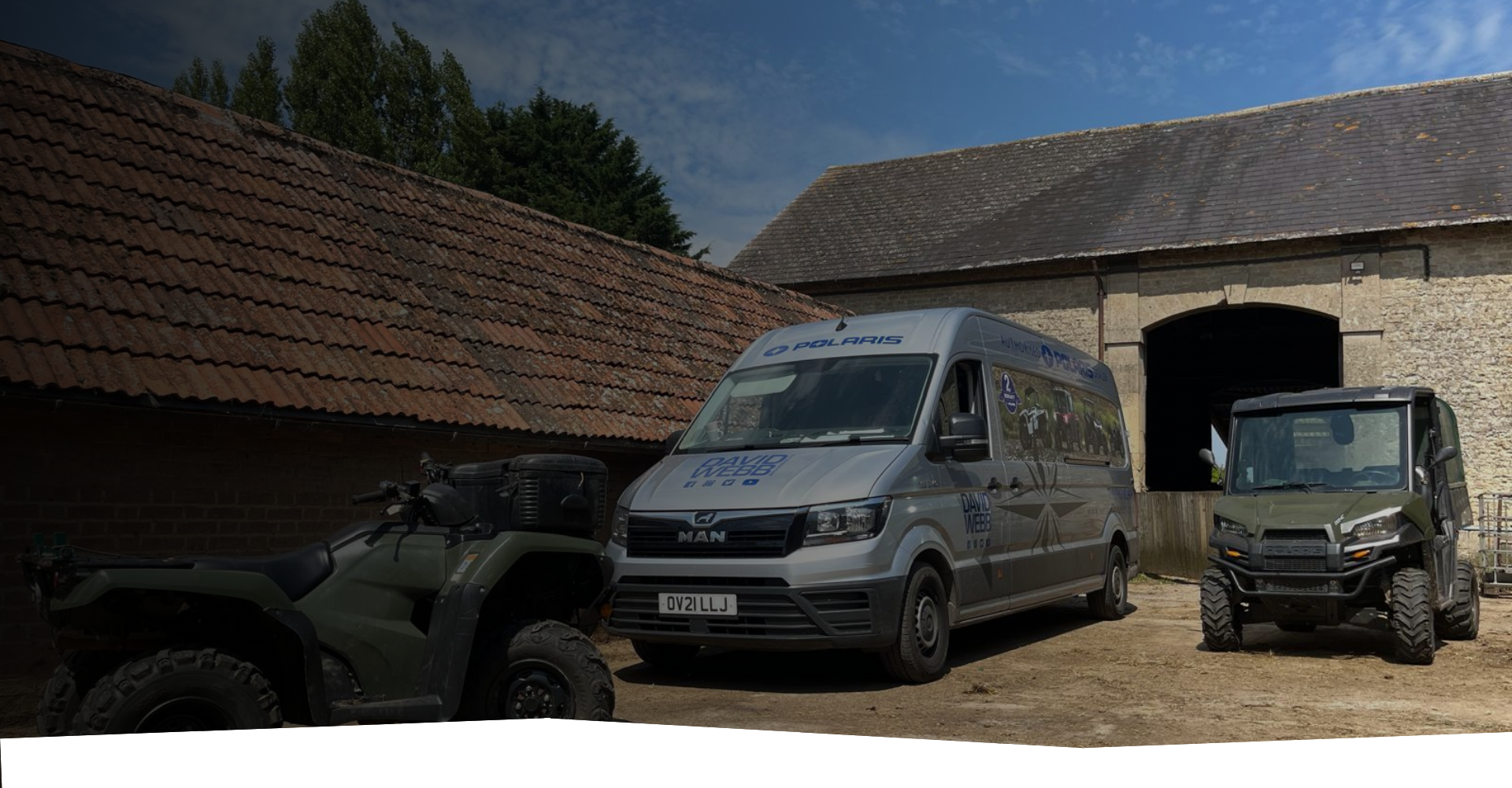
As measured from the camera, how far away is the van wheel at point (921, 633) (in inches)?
297

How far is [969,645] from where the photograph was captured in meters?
9.95

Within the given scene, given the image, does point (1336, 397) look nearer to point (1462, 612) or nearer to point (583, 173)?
point (1462, 612)

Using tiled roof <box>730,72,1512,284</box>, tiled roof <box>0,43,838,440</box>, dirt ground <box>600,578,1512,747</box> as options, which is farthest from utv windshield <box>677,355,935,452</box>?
tiled roof <box>730,72,1512,284</box>

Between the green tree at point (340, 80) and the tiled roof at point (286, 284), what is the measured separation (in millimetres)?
375

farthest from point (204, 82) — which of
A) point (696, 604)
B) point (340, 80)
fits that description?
point (696, 604)

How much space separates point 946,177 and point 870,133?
20034mm

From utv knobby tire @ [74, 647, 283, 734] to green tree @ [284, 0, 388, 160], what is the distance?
5290 mm

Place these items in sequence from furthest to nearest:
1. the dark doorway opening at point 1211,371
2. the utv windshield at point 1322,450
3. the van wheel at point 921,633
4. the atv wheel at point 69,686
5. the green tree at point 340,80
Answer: the dark doorway opening at point 1211,371
the utv windshield at point 1322,450
the green tree at point 340,80
the van wheel at point 921,633
the atv wheel at point 69,686

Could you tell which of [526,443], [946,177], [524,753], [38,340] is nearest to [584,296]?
[526,443]

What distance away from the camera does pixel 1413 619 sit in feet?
28.4

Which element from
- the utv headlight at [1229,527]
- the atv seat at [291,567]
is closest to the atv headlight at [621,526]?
the atv seat at [291,567]

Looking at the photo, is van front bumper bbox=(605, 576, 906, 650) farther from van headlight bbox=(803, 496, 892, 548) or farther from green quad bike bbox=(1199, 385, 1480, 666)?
green quad bike bbox=(1199, 385, 1480, 666)

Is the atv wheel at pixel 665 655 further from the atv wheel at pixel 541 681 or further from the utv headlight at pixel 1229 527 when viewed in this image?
the utv headlight at pixel 1229 527

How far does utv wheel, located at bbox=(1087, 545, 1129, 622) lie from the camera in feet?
38.2
